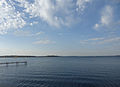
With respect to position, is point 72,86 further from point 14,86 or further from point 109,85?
point 14,86

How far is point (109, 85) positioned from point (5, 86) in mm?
25536

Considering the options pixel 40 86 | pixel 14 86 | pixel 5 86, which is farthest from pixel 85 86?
pixel 5 86

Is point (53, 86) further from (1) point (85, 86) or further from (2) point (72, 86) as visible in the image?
(1) point (85, 86)

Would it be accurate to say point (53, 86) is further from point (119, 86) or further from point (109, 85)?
point (119, 86)

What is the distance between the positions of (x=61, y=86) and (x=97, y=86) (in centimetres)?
862

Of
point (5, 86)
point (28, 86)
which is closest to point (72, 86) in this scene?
point (28, 86)

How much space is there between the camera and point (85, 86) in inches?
808

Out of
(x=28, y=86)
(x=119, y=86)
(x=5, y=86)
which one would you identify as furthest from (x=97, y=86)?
(x=5, y=86)

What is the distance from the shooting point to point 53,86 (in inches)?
820

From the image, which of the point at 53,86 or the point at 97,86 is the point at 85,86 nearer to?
the point at 97,86

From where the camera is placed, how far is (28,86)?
21.0m

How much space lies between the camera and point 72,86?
20625 millimetres

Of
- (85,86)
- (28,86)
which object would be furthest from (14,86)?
(85,86)

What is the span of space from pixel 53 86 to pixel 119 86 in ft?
50.9
